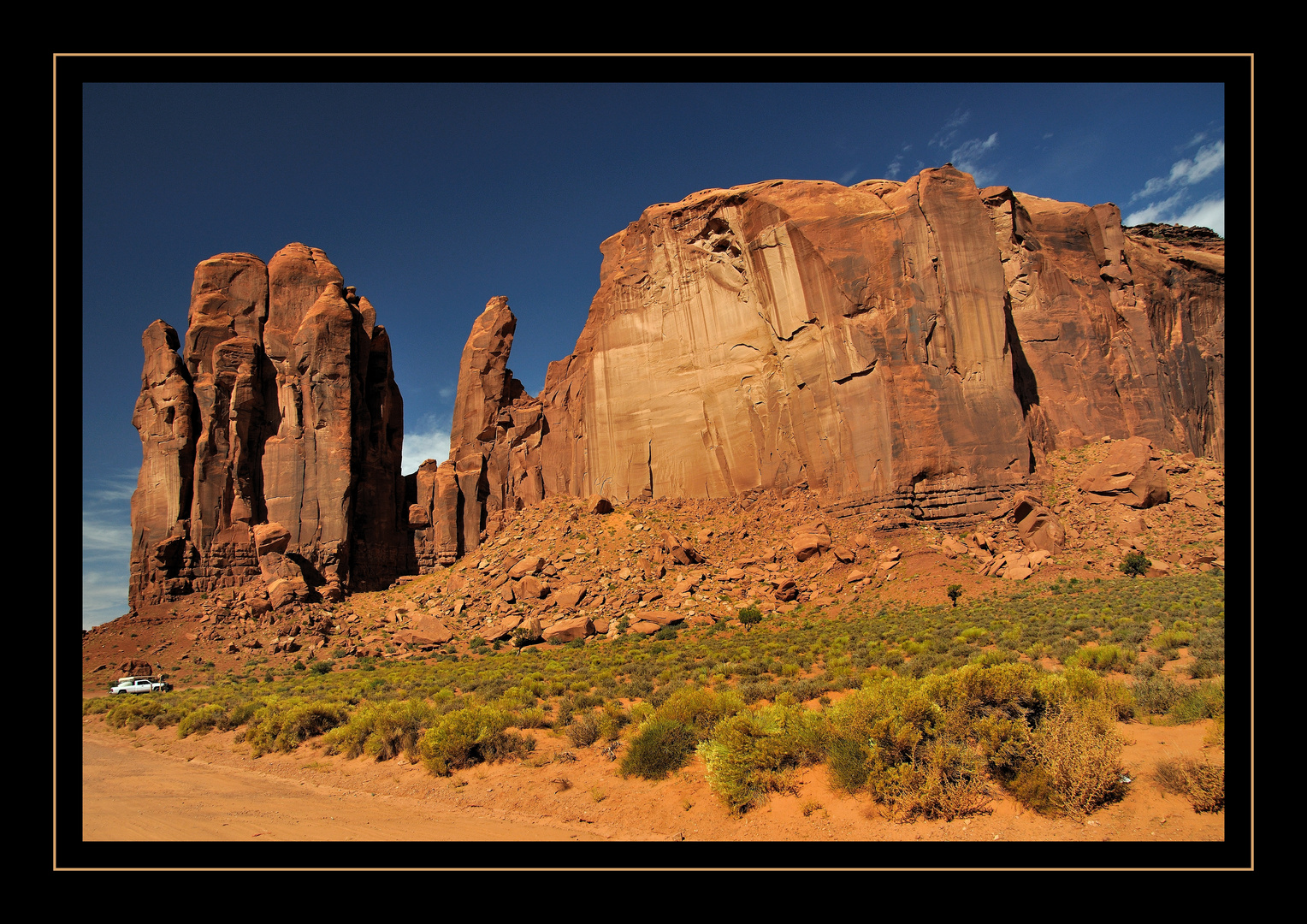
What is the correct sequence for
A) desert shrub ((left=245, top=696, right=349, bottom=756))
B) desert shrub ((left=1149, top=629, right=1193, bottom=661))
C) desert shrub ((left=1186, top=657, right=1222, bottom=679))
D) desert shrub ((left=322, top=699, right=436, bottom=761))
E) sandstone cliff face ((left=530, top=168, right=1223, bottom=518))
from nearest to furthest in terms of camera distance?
desert shrub ((left=1186, top=657, right=1222, bottom=679))
desert shrub ((left=322, top=699, right=436, bottom=761))
desert shrub ((left=1149, top=629, right=1193, bottom=661))
desert shrub ((left=245, top=696, right=349, bottom=756))
sandstone cliff face ((left=530, top=168, right=1223, bottom=518))

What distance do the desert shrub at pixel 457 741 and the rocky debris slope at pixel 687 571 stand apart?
18.6m

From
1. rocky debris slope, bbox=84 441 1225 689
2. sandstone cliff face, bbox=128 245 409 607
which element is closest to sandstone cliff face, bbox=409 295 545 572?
sandstone cliff face, bbox=128 245 409 607

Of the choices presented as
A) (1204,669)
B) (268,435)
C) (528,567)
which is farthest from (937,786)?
(268,435)

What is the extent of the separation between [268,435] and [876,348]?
47012 millimetres

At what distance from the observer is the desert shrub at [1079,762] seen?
23.0 ft

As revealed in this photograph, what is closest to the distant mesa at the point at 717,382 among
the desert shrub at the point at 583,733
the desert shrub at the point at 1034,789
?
the desert shrub at the point at 583,733

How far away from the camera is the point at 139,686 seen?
31016 mm

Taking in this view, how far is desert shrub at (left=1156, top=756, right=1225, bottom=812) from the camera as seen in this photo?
6699 mm

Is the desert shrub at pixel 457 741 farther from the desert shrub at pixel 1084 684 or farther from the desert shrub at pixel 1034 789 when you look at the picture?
the desert shrub at pixel 1084 684

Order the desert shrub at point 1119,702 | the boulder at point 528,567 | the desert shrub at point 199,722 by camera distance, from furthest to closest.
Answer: the boulder at point 528,567
the desert shrub at point 199,722
the desert shrub at point 1119,702

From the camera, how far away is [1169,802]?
692 cm

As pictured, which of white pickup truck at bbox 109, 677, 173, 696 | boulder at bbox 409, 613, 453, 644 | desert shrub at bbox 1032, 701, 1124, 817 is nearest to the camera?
desert shrub at bbox 1032, 701, 1124, 817

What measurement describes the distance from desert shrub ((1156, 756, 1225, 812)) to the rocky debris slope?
23.1 m

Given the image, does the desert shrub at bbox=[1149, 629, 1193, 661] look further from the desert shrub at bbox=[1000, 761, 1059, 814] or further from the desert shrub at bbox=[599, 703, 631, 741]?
the desert shrub at bbox=[599, 703, 631, 741]
